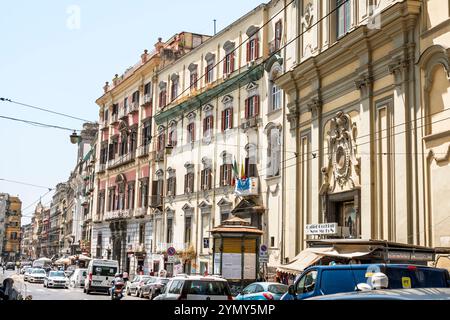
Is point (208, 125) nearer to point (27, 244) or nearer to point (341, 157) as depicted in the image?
point (341, 157)

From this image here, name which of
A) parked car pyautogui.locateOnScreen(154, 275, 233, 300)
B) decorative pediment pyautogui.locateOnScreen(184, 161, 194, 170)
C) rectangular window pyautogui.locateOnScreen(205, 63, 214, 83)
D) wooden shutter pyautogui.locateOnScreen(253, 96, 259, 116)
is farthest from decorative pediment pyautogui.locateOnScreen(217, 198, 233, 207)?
parked car pyautogui.locateOnScreen(154, 275, 233, 300)

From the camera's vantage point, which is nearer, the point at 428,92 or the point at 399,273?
the point at 399,273

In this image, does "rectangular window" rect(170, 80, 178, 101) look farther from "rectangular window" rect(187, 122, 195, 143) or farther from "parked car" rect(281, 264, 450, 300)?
"parked car" rect(281, 264, 450, 300)

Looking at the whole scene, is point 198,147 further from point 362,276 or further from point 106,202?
point 362,276

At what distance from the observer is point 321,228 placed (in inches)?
1065

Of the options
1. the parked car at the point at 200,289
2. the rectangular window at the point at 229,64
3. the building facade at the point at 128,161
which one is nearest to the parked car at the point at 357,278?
the parked car at the point at 200,289

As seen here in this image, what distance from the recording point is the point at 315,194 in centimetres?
2900

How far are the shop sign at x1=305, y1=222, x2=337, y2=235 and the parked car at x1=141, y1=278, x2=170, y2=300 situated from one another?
7403 millimetres

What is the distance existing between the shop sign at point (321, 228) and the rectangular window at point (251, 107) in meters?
9.87

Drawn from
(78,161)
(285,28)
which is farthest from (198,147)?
(78,161)

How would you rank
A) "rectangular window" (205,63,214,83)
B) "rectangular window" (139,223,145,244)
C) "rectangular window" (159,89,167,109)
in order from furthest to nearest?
"rectangular window" (139,223,145,244) < "rectangular window" (159,89,167,109) < "rectangular window" (205,63,214,83)

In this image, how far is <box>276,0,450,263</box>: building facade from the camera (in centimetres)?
2148

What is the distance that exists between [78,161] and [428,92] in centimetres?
8529
